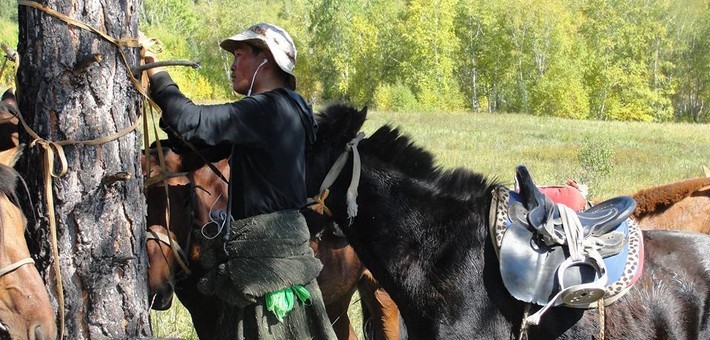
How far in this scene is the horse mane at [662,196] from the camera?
20.3 feet

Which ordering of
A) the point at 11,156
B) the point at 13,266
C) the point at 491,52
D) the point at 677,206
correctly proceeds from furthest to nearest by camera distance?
the point at 491,52 < the point at 677,206 < the point at 11,156 < the point at 13,266

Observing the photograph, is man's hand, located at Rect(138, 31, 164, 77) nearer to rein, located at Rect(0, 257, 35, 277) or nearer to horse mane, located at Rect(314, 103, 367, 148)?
horse mane, located at Rect(314, 103, 367, 148)

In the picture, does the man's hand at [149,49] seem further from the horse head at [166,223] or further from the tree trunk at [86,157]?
the horse head at [166,223]

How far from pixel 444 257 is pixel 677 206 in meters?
2.95

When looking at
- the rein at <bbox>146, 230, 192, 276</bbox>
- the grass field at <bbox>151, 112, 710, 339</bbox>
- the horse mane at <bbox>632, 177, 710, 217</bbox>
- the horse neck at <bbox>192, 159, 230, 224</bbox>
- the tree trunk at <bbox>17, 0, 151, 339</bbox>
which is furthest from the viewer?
the grass field at <bbox>151, 112, 710, 339</bbox>

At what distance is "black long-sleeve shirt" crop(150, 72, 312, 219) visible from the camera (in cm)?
362

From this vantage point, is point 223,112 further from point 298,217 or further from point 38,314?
point 38,314

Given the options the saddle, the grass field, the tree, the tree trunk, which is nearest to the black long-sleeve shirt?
the tree trunk

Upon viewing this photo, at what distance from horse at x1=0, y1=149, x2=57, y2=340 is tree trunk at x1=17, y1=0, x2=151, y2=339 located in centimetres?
23

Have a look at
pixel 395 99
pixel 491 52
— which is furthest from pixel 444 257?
pixel 491 52

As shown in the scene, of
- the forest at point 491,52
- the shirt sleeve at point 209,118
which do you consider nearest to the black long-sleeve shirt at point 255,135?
the shirt sleeve at point 209,118

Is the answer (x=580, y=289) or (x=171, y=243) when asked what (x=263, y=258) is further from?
(x=580, y=289)

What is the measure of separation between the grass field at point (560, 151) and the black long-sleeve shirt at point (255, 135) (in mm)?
2711

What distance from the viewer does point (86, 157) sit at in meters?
3.48
